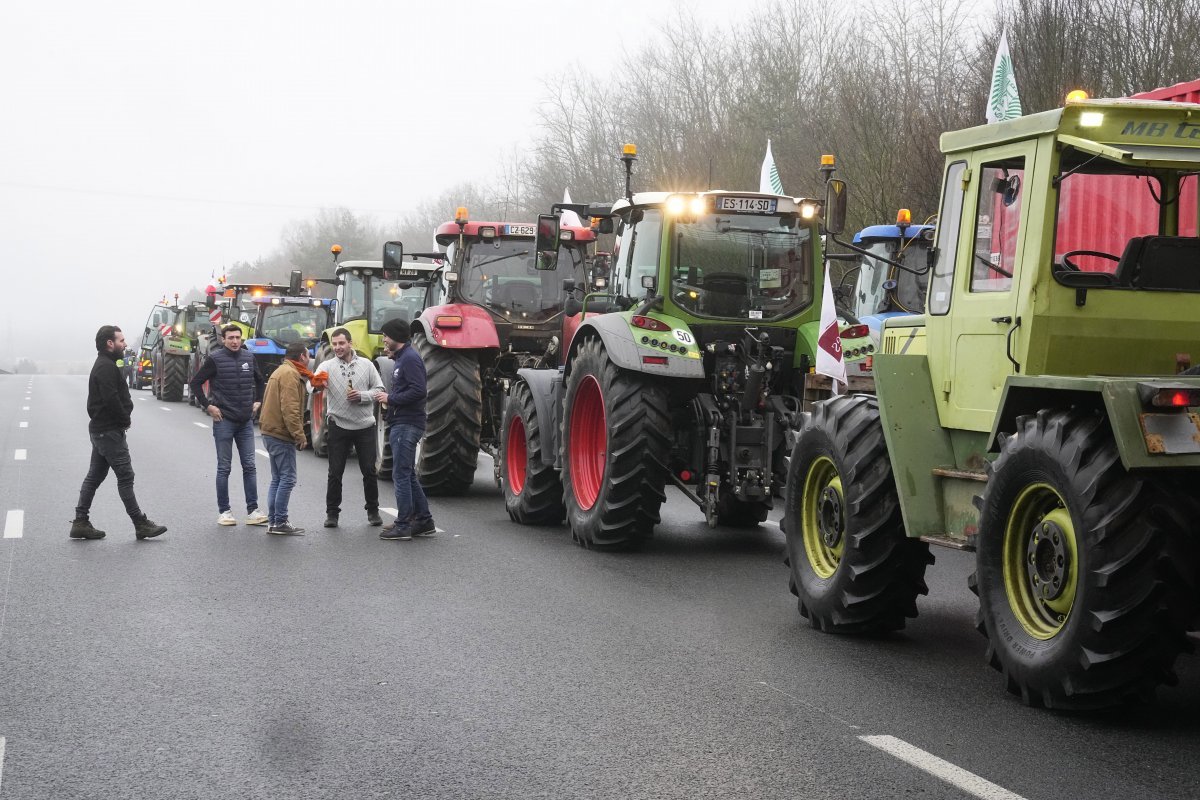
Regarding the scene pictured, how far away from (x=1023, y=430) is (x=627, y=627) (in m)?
2.83

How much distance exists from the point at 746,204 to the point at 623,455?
2234 millimetres

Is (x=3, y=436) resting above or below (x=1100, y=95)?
below

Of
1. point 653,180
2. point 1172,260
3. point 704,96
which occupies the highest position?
point 704,96

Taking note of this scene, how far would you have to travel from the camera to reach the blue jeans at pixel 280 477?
488 inches

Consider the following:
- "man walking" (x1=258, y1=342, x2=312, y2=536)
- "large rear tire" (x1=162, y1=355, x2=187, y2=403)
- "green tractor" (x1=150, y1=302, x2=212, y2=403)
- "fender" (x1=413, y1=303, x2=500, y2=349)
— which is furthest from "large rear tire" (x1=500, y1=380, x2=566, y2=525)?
"large rear tire" (x1=162, y1=355, x2=187, y2=403)

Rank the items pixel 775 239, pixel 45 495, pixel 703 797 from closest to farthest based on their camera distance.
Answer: pixel 703 797 → pixel 775 239 → pixel 45 495

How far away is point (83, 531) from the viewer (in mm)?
11867

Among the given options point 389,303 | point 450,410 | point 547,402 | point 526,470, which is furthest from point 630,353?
point 389,303

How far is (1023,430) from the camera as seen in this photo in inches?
247

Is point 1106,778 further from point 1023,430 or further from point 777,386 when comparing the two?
point 777,386

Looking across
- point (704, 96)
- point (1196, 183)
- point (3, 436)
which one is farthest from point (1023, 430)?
point (704, 96)

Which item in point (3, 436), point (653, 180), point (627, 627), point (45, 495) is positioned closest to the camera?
point (627, 627)

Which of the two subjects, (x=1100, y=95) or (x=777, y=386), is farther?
(x=1100, y=95)

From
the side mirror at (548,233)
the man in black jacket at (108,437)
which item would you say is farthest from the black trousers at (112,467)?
the side mirror at (548,233)
